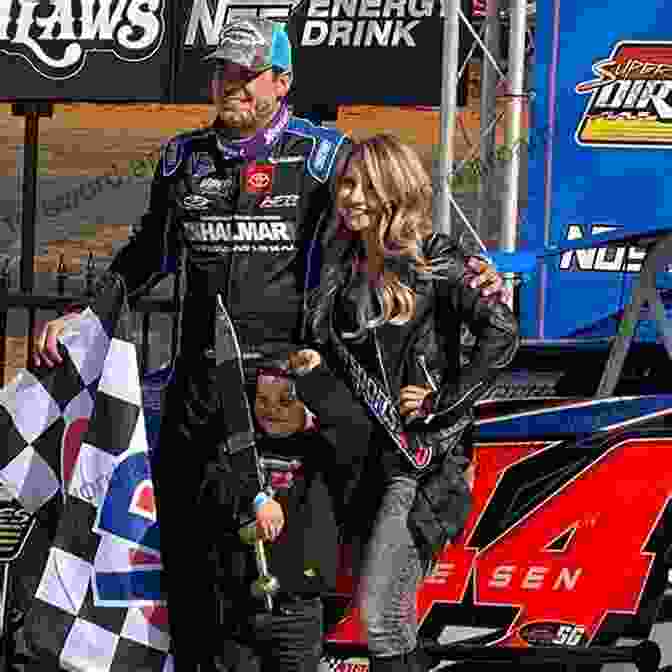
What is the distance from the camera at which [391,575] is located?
156 inches

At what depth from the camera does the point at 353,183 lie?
152 inches

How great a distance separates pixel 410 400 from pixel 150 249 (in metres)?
0.77

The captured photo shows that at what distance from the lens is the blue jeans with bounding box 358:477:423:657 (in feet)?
13.0

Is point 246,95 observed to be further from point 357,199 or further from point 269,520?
point 269,520

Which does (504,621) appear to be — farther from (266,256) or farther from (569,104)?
(569,104)

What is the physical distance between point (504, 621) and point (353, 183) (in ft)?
3.82

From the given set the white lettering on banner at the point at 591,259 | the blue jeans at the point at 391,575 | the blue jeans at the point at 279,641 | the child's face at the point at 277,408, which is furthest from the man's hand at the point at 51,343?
the white lettering on banner at the point at 591,259

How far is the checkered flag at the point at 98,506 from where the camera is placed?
415 cm

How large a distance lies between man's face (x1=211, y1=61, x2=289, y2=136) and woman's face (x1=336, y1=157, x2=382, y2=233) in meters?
0.27

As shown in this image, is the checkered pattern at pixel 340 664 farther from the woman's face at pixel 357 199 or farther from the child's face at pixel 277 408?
the woman's face at pixel 357 199

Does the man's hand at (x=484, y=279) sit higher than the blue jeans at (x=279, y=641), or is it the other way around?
the man's hand at (x=484, y=279)

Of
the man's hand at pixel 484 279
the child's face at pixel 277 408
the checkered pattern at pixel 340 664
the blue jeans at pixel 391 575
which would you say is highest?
the man's hand at pixel 484 279

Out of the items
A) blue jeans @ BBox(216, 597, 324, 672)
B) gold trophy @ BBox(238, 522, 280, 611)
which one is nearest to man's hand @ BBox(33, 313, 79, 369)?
gold trophy @ BBox(238, 522, 280, 611)

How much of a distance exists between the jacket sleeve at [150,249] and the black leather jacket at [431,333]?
1.48 feet
